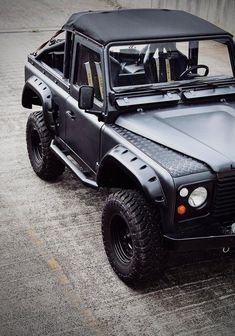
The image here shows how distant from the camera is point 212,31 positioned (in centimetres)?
480

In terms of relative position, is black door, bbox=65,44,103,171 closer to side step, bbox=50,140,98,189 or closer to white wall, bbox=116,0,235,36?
side step, bbox=50,140,98,189

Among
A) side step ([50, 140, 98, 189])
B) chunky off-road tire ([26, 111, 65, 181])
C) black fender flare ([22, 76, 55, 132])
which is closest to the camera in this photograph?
side step ([50, 140, 98, 189])

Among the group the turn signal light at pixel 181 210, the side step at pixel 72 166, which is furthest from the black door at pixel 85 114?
the turn signal light at pixel 181 210

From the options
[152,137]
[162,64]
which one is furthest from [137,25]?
[152,137]

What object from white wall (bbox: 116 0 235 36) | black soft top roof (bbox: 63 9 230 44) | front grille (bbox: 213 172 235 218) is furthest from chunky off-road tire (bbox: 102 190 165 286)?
white wall (bbox: 116 0 235 36)

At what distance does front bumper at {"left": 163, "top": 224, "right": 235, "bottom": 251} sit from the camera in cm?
361

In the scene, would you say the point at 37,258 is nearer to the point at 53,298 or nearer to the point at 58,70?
the point at 53,298

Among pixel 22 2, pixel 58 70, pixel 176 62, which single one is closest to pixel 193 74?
pixel 176 62

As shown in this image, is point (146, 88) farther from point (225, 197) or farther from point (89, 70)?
point (225, 197)

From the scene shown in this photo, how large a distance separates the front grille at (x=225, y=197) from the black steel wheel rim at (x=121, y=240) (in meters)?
0.80

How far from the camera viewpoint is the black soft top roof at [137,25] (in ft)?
14.9

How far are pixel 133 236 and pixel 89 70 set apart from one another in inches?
67.7

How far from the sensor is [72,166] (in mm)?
4992

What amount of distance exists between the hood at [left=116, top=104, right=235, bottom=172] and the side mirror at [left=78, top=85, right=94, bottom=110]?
287 millimetres
